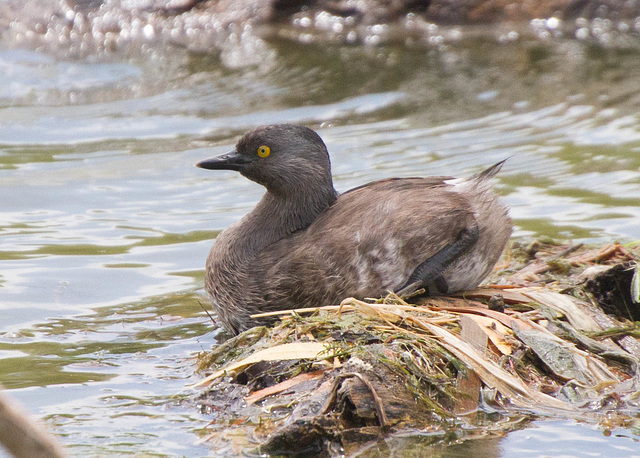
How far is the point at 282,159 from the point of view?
5.56m

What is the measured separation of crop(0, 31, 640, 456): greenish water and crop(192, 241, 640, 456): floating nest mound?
21 cm

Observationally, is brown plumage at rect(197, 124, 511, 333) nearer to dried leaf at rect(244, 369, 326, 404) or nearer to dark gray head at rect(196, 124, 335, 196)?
dark gray head at rect(196, 124, 335, 196)

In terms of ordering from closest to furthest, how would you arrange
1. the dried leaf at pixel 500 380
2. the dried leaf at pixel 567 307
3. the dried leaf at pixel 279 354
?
the dried leaf at pixel 500 380 < the dried leaf at pixel 279 354 < the dried leaf at pixel 567 307

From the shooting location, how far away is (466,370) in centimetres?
427

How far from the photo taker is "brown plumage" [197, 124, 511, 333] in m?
5.18

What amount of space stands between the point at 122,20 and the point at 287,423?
11165mm

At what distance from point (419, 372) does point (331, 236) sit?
1241mm

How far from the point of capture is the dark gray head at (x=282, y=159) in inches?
219

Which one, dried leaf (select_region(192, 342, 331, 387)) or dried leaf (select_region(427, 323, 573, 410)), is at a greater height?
dried leaf (select_region(192, 342, 331, 387))

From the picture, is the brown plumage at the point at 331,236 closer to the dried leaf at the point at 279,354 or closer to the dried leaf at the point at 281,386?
the dried leaf at the point at 279,354

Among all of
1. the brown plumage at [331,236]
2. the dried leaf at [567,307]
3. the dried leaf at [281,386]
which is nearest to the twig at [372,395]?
the dried leaf at [281,386]

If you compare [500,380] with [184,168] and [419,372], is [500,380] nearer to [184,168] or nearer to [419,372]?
[419,372]

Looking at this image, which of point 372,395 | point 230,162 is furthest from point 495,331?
point 230,162

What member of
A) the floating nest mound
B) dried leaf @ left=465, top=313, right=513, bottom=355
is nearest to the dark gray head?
the floating nest mound
